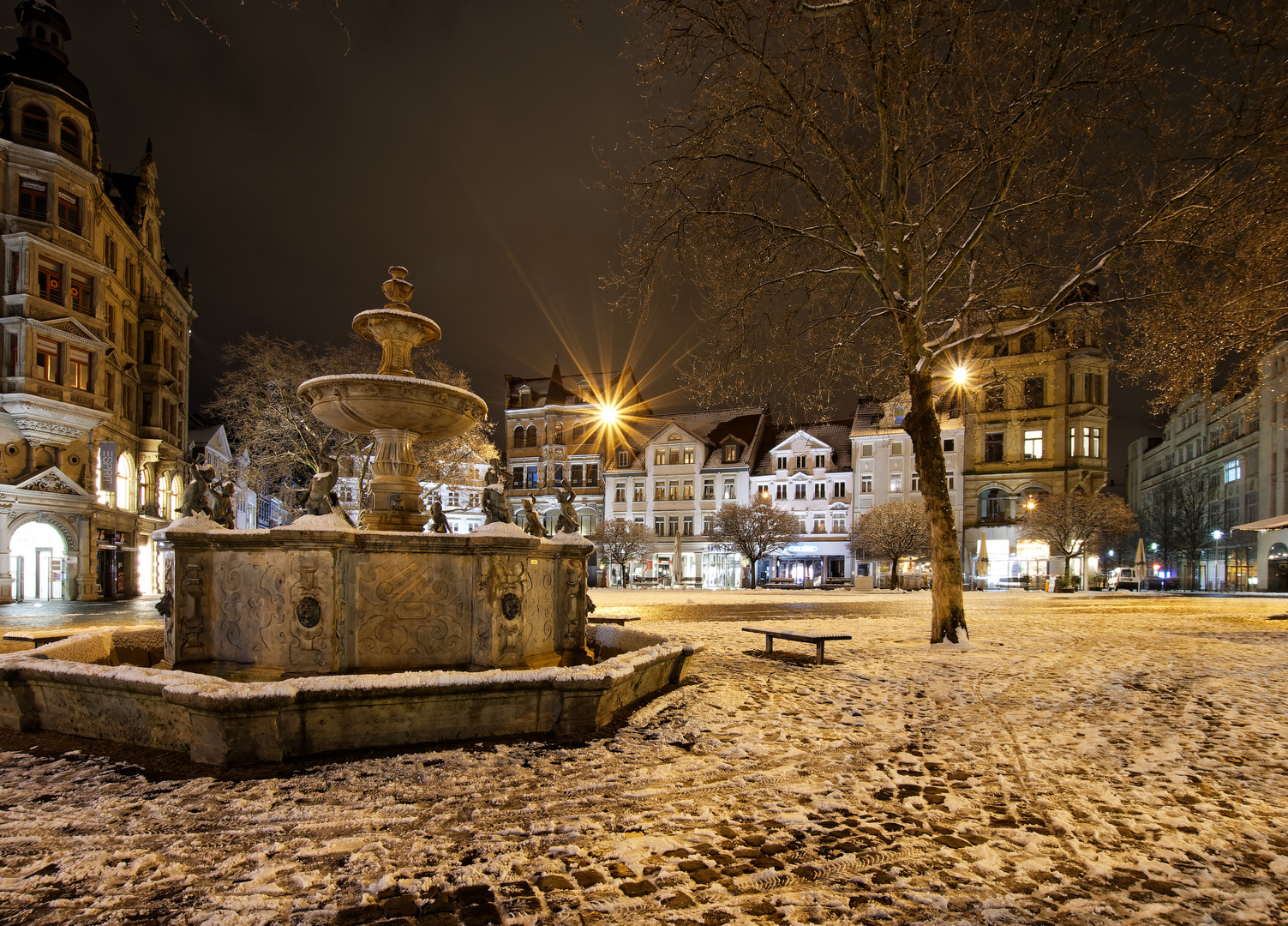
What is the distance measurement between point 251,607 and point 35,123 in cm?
3327

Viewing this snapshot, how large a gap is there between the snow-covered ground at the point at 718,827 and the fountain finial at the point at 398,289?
633cm

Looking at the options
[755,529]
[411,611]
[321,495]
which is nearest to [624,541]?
[755,529]

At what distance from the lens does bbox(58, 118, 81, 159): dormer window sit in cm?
2823

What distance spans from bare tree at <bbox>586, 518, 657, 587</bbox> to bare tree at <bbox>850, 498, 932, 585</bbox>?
1481cm

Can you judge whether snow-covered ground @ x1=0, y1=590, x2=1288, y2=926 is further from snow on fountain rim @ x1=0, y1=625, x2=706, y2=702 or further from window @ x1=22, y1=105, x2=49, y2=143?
window @ x1=22, y1=105, x2=49, y2=143

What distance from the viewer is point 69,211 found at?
28.5 meters

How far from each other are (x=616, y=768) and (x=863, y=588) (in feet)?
123

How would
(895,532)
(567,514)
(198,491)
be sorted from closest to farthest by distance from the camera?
1. (198,491)
2. (567,514)
3. (895,532)

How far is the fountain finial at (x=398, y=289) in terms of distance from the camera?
9.52 m

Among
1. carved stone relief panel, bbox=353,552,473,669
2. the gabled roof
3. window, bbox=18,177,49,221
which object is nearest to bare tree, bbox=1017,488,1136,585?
the gabled roof

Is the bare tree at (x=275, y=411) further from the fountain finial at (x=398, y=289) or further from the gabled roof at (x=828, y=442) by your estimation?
the gabled roof at (x=828, y=442)

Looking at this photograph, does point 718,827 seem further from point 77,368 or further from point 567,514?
point 77,368

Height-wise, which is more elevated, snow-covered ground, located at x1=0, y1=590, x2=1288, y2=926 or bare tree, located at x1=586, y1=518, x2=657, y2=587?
snow-covered ground, located at x1=0, y1=590, x2=1288, y2=926

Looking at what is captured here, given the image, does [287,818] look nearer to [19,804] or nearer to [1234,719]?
[19,804]
